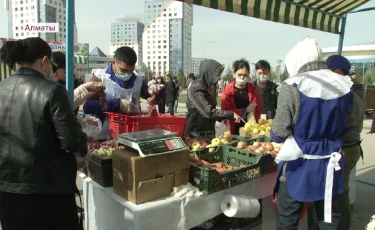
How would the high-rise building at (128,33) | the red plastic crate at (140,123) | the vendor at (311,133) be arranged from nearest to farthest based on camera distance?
the vendor at (311,133) → the red plastic crate at (140,123) → the high-rise building at (128,33)

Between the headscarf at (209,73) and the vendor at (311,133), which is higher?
the headscarf at (209,73)

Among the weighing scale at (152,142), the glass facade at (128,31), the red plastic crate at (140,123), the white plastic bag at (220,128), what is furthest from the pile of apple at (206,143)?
the glass facade at (128,31)

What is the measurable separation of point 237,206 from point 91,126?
53.0 inches

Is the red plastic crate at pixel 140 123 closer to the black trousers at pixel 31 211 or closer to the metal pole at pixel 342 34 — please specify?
the black trousers at pixel 31 211

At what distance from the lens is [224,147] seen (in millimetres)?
2738

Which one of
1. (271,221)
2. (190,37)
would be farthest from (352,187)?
(190,37)

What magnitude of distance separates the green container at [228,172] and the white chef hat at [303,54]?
74 cm

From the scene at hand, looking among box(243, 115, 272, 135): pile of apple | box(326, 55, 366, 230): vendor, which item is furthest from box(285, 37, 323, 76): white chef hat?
box(243, 115, 272, 135): pile of apple

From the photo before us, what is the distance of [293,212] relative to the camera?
2.12 m

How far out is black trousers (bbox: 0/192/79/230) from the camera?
5.57 feet

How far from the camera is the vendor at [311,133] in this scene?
196 cm

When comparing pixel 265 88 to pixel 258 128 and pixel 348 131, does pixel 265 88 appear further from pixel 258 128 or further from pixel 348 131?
pixel 348 131

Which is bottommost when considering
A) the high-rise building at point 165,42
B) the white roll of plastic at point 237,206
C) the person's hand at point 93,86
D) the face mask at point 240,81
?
the white roll of plastic at point 237,206

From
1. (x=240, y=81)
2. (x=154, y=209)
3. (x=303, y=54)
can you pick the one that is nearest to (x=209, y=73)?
(x=240, y=81)
